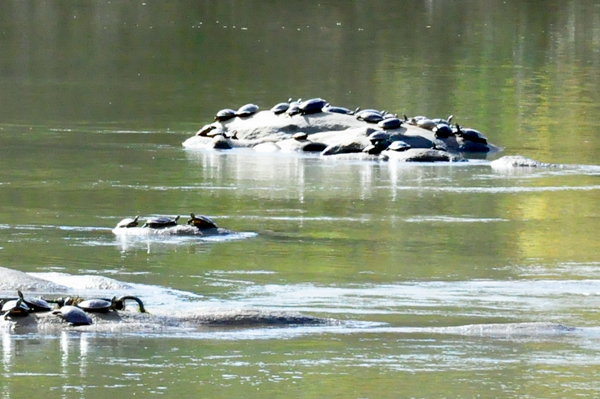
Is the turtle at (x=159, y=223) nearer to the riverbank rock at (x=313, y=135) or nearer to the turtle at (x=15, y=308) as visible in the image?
the turtle at (x=15, y=308)

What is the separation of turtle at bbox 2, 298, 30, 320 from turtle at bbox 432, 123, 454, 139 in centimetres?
1372

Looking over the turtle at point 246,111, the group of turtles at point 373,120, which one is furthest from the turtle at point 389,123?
the turtle at point 246,111

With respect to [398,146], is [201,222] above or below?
below

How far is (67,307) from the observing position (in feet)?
35.9

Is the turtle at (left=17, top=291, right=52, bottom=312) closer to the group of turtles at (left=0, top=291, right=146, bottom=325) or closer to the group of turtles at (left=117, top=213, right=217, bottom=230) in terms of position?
A: the group of turtles at (left=0, top=291, right=146, bottom=325)

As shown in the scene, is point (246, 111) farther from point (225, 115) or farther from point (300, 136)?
point (300, 136)

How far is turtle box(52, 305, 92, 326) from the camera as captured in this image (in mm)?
10883

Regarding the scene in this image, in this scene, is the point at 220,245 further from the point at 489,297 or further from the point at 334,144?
the point at 334,144

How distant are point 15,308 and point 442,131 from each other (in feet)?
45.5

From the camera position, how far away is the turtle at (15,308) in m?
11.0

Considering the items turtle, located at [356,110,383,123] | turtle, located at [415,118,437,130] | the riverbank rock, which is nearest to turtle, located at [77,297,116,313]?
the riverbank rock

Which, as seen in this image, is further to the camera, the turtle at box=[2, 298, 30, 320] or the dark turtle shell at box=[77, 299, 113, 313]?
the dark turtle shell at box=[77, 299, 113, 313]

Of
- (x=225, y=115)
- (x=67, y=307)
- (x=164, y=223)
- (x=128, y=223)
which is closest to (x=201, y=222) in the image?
(x=164, y=223)

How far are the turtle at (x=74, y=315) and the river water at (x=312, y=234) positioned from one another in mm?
136
